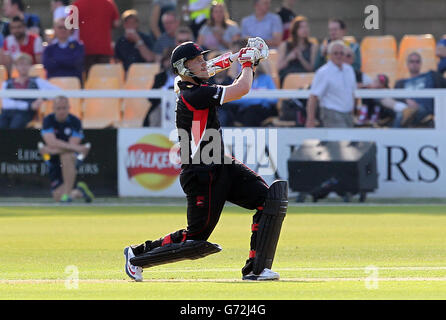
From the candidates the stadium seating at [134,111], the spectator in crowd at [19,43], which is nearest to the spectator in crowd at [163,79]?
the stadium seating at [134,111]

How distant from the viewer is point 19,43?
2216cm

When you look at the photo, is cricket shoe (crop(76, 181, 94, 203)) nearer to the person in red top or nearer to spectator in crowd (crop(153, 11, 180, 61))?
the person in red top

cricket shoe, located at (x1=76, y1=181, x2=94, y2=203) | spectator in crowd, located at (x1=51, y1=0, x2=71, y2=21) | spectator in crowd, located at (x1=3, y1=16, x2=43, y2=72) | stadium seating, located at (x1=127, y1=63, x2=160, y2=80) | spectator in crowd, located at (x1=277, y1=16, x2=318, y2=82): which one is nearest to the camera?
cricket shoe, located at (x1=76, y1=181, x2=94, y2=203)

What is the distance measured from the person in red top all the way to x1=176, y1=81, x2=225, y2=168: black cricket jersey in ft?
38.5

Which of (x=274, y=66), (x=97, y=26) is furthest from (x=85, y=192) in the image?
(x=274, y=66)

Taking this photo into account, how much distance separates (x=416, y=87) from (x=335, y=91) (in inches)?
57.0

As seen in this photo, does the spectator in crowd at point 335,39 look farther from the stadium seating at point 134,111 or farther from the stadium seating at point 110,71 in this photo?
the stadium seating at point 110,71

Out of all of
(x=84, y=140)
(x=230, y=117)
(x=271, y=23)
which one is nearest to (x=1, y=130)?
(x=84, y=140)

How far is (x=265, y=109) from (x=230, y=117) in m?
0.62

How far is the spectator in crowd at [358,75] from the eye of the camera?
1938cm

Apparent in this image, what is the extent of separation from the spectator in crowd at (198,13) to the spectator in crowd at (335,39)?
248 centimetres

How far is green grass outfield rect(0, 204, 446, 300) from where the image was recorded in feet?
28.0

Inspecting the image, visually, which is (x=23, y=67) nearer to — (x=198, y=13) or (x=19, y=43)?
(x=19, y=43)
